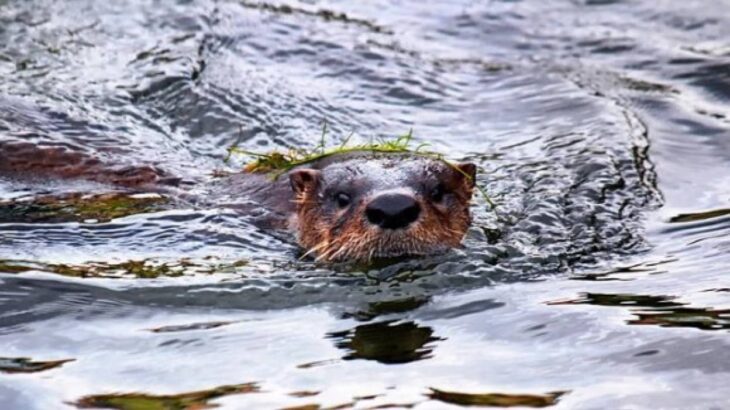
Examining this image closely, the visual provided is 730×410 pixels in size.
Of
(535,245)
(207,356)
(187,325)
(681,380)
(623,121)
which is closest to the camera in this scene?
(681,380)

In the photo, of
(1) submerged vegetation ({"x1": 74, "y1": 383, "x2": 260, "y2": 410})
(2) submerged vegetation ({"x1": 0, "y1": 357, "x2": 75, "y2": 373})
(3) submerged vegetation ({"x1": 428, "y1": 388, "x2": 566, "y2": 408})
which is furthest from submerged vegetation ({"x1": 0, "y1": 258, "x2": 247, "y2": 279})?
(3) submerged vegetation ({"x1": 428, "y1": 388, "x2": 566, "y2": 408})

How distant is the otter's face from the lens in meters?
6.27

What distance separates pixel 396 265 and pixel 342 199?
0.46m

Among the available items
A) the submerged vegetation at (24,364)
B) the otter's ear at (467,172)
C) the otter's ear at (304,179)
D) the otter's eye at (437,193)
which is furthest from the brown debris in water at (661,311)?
the submerged vegetation at (24,364)

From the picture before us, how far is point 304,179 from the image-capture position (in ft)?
22.6

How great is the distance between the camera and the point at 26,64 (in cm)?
970

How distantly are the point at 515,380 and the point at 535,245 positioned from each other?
2125 millimetres

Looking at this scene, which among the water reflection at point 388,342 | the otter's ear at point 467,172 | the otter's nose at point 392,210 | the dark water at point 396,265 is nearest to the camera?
the dark water at point 396,265

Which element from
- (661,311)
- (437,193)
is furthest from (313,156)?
(661,311)

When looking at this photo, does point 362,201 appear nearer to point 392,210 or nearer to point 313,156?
point 392,210

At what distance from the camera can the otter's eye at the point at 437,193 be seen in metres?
6.55

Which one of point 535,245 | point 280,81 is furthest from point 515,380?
point 280,81

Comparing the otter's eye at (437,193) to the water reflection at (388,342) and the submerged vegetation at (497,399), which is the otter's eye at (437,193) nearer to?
the water reflection at (388,342)

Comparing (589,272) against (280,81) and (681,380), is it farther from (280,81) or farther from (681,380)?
(280,81)
